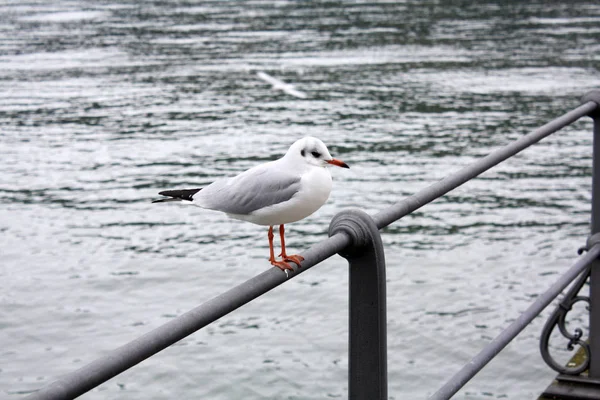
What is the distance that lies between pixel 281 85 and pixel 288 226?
1289cm

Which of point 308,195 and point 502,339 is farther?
point 502,339

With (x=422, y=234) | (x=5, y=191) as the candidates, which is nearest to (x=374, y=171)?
(x=422, y=234)

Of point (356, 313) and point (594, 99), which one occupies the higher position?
point (594, 99)

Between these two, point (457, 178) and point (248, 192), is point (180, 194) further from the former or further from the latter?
point (457, 178)

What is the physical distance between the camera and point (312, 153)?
280 cm

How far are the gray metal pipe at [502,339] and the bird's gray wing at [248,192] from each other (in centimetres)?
73

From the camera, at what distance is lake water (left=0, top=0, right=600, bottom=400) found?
28.2 ft

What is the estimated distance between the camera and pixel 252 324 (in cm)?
944

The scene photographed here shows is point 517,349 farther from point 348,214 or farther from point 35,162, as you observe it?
point 35,162

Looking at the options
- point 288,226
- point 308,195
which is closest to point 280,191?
point 308,195

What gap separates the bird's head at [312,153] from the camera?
2.78 metres

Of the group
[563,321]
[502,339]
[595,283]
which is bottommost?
[563,321]

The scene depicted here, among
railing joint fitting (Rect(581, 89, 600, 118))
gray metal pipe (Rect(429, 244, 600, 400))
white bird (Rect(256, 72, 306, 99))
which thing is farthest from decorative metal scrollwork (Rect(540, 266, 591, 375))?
white bird (Rect(256, 72, 306, 99))

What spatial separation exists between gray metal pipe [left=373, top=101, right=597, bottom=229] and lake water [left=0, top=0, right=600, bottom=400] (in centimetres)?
437
